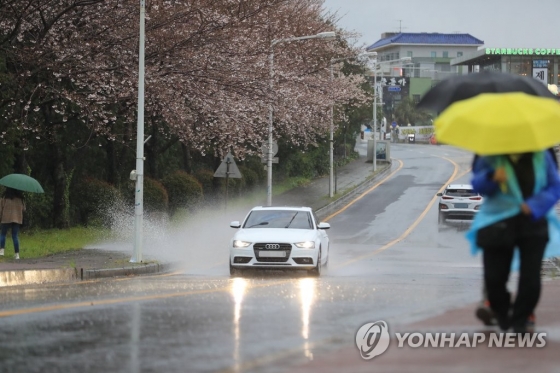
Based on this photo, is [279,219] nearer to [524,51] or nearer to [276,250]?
[276,250]

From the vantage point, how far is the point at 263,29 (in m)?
39.9

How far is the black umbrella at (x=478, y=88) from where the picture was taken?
855 centimetres

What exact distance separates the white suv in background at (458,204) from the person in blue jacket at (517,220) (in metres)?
33.6

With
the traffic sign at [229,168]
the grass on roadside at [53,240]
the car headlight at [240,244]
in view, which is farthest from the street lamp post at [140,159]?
the traffic sign at [229,168]

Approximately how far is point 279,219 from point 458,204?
21045 millimetres

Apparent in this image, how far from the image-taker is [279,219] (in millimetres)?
21469

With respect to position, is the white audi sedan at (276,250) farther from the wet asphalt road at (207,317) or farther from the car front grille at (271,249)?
the wet asphalt road at (207,317)

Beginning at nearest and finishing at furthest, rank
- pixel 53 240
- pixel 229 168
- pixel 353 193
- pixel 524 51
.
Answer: pixel 53 240, pixel 229 168, pixel 353 193, pixel 524 51

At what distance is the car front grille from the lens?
19.7m

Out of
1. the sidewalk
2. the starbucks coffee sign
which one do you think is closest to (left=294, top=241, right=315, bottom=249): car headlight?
the sidewalk

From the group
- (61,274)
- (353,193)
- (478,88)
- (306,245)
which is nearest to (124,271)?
(61,274)

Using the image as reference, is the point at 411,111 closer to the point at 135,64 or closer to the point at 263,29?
the point at 263,29

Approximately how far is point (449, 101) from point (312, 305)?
396 cm

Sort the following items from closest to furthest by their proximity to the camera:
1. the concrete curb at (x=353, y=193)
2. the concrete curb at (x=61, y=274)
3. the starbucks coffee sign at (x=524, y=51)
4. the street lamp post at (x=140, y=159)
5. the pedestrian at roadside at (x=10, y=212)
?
1. the concrete curb at (x=61, y=274)
2. the street lamp post at (x=140, y=159)
3. the pedestrian at roadside at (x=10, y=212)
4. the concrete curb at (x=353, y=193)
5. the starbucks coffee sign at (x=524, y=51)
